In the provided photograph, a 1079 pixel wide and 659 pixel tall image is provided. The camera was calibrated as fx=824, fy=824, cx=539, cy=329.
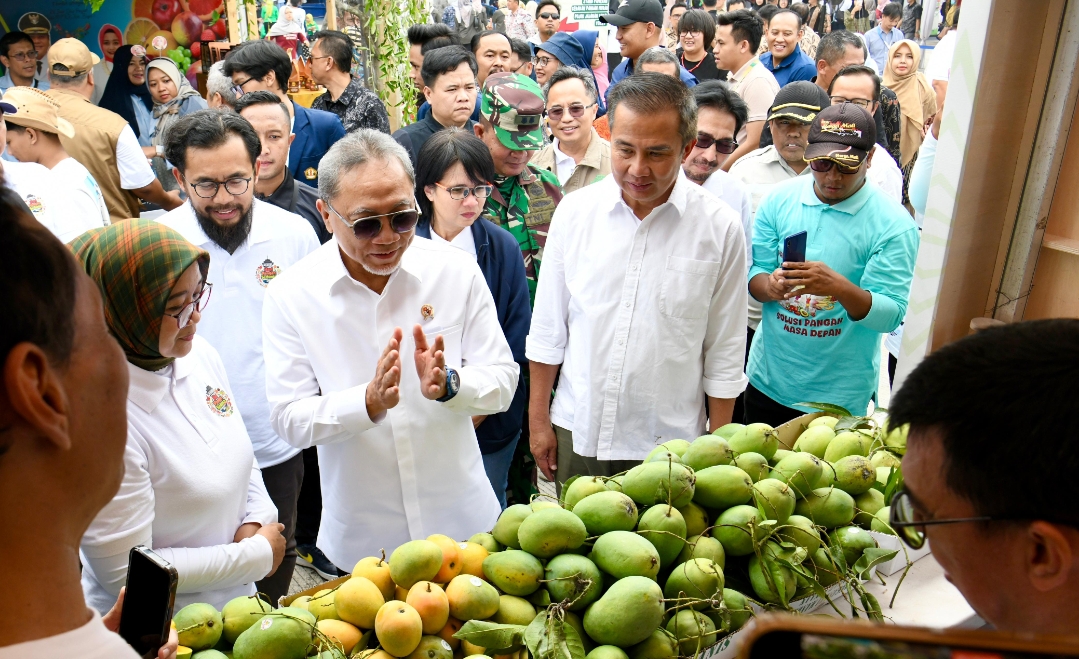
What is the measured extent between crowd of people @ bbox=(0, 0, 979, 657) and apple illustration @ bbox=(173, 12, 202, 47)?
335 cm

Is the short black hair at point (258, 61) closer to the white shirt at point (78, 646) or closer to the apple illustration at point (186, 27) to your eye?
the apple illustration at point (186, 27)

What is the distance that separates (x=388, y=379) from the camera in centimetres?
211

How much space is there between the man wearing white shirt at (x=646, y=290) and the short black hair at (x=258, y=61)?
2.55 meters

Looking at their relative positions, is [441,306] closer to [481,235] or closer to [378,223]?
[378,223]

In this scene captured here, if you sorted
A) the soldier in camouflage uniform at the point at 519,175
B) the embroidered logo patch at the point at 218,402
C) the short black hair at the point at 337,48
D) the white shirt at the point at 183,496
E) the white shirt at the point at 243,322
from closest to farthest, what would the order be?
the white shirt at the point at 183,496
the embroidered logo patch at the point at 218,402
the white shirt at the point at 243,322
the soldier in camouflage uniform at the point at 519,175
the short black hair at the point at 337,48

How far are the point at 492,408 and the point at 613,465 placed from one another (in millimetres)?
651

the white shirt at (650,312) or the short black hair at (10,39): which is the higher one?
the short black hair at (10,39)

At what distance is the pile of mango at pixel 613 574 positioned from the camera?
1.52 metres

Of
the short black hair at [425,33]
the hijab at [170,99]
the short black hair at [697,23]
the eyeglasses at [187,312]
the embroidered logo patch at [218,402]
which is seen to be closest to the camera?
the eyeglasses at [187,312]

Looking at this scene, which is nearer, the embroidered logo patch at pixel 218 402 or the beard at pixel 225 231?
the embroidered logo patch at pixel 218 402

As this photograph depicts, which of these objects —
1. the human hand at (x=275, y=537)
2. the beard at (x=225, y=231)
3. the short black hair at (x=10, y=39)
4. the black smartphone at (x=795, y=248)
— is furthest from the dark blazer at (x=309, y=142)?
the short black hair at (x=10, y=39)

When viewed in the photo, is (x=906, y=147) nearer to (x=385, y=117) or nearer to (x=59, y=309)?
(x=385, y=117)

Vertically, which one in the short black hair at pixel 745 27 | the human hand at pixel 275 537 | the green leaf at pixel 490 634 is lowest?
the human hand at pixel 275 537

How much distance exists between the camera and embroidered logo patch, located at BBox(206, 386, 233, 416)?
6.58ft
